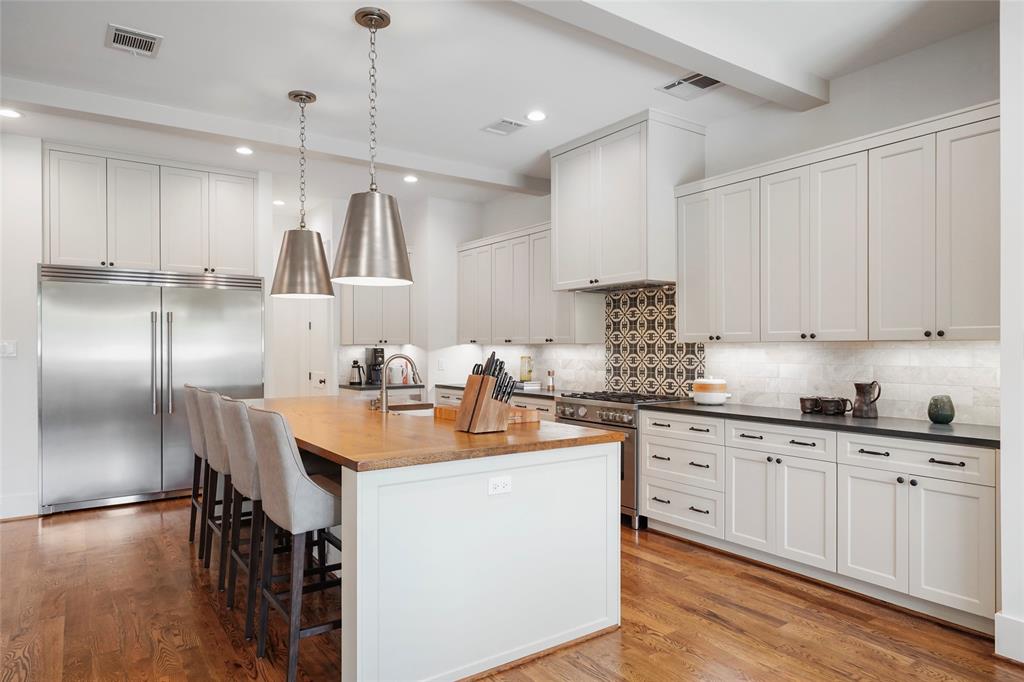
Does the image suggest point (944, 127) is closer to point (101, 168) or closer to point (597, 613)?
point (597, 613)

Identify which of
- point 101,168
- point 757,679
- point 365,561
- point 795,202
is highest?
point 101,168

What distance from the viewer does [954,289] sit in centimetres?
301

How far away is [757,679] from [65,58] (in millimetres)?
4549

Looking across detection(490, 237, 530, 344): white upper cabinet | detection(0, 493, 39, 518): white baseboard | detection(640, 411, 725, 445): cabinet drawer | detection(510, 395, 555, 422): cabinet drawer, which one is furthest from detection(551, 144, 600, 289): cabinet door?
detection(0, 493, 39, 518): white baseboard

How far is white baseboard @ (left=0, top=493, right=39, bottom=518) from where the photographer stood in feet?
15.2

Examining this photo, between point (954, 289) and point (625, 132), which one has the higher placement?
point (625, 132)

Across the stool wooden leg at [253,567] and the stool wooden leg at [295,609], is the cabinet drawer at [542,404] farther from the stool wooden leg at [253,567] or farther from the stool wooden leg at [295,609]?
the stool wooden leg at [295,609]

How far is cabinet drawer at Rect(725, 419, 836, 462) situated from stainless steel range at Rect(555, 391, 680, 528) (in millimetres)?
672

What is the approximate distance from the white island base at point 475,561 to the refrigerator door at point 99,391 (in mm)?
3752

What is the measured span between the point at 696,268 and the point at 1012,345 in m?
1.98

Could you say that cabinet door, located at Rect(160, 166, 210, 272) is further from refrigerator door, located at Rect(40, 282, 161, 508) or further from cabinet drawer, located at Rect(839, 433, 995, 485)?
cabinet drawer, located at Rect(839, 433, 995, 485)

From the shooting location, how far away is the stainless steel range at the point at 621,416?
4.33 meters

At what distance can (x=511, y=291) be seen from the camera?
611 cm

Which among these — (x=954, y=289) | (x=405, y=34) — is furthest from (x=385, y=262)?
(x=954, y=289)
